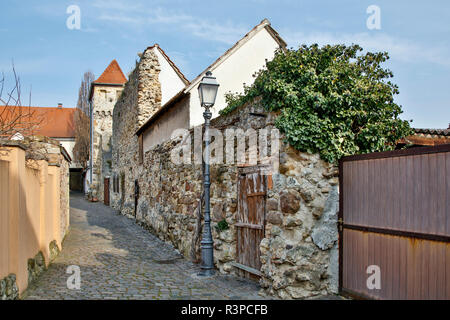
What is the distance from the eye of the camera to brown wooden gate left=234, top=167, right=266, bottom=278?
614cm

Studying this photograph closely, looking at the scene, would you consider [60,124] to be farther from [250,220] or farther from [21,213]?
[250,220]

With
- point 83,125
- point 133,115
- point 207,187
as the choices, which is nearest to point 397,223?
point 207,187

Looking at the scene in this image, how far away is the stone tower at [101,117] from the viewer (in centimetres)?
3088

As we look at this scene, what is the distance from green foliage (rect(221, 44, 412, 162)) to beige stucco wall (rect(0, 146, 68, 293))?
11.4 feet

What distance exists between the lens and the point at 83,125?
37625 millimetres

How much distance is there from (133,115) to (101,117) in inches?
640

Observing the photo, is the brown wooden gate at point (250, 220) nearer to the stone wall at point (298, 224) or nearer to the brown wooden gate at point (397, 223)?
the stone wall at point (298, 224)

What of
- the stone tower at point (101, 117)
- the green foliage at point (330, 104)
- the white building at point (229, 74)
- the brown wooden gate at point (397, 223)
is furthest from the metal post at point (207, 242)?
the stone tower at point (101, 117)

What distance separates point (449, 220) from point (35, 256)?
243 inches

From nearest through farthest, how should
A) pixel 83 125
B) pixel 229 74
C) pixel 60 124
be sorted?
pixel 229 74
pixel 83 125
pixel 60 124

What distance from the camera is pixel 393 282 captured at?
175 inches

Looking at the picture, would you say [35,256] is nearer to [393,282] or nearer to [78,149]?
[393,282]

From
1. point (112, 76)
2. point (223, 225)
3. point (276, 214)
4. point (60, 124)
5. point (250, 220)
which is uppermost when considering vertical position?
point (112, 76)
